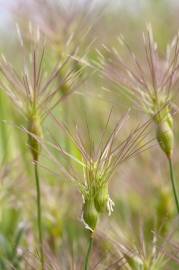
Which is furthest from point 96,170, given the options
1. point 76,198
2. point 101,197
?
point 76,198

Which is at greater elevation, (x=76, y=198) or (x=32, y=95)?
(x=32, y=95)

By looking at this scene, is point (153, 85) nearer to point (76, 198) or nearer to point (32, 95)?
point (32, 95)

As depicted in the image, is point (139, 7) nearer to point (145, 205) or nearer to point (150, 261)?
point (145, 205)

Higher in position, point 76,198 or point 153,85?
point 153,85

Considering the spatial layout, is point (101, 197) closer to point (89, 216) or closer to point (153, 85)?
point (89, 216)

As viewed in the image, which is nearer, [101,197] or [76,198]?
[101,197]

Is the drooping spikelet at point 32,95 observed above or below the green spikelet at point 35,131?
above

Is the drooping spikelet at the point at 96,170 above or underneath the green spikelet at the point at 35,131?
underneath

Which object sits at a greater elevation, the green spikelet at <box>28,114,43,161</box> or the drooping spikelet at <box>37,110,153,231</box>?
A: the green spikelet at <box>28,114,43,161</box>

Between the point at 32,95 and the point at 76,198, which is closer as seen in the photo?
the point at 32,95

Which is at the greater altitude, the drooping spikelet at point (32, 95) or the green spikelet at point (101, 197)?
the drooping spikelet at point (32, 95)

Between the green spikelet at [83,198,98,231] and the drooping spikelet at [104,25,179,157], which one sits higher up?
the drooping spikelet at [104,25,179,157]
